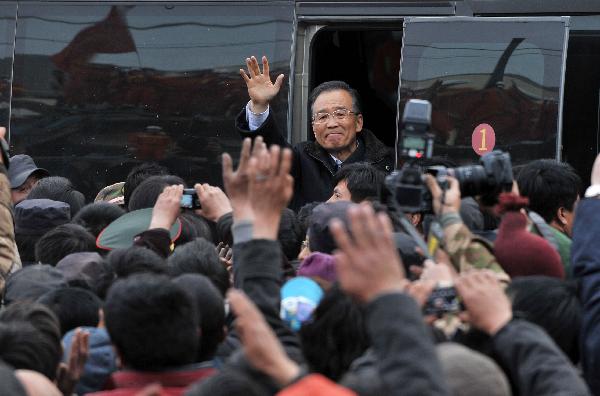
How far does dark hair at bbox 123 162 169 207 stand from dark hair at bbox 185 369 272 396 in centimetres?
398

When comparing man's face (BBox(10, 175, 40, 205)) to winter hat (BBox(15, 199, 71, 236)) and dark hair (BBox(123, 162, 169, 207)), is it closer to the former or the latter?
dark hair (BBox(123, 162, 169, 207))

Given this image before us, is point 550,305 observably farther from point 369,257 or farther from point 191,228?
point 191,228

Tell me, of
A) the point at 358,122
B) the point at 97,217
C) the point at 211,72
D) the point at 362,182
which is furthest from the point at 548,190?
the point at 211,72

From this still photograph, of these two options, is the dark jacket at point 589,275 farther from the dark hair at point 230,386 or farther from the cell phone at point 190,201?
the cell phone at point 190,201

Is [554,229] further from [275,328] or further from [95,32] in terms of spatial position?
[95,32]

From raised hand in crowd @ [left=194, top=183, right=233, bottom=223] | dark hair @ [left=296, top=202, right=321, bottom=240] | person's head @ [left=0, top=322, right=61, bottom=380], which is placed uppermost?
raised hand in crowd @ [left=194, top=183, right=233, bottom=223]

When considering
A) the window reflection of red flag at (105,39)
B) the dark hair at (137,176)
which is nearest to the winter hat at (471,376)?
the dark hair at (137,176)

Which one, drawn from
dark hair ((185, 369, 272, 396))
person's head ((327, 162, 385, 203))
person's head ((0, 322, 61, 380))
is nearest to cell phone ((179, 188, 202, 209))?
person's head ((327, 162, 385, 203))

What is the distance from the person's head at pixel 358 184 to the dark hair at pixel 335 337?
2.61 metres

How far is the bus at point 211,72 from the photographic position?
7648mm

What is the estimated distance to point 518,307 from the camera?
12.3ft

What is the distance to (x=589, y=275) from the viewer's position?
409 cm

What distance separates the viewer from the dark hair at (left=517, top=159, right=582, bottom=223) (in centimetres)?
503

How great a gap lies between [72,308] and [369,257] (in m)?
1.61
